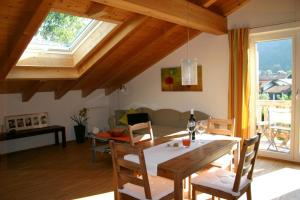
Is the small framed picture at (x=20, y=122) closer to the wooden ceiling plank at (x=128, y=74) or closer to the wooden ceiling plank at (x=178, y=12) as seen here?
the wooden ceiling plank at (x=128, y=74)

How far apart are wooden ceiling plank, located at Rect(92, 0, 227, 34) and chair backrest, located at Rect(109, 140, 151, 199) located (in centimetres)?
150

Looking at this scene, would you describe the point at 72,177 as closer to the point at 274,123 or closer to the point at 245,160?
the point at 245,160

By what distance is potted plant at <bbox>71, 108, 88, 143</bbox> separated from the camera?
5914mm

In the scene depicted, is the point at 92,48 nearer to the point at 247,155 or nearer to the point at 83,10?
the point at 83,10

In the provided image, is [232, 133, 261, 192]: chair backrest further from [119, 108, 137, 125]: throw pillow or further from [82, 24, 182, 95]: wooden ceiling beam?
[119, 108, 137, 125]: throw pillow

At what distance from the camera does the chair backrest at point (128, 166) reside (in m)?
1.95

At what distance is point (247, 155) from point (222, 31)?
2917mm

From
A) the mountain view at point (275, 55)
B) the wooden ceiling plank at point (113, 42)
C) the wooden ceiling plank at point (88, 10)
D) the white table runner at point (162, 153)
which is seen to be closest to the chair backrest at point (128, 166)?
the white table runner at point (162, 153)

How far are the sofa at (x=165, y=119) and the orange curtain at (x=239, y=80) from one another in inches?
28.1

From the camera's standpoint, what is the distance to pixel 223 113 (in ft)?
16.1

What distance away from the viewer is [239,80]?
14.6ft

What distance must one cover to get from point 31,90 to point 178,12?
3383 mm

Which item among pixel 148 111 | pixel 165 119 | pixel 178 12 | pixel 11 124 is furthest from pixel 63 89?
pixel 178 12

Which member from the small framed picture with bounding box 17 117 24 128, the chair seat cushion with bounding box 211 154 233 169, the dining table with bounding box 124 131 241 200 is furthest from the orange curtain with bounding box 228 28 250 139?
the small framed picture with bounding box 17 117 24 128
